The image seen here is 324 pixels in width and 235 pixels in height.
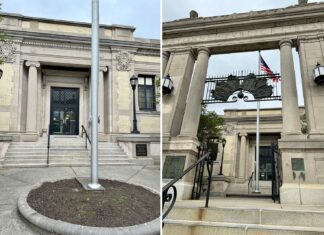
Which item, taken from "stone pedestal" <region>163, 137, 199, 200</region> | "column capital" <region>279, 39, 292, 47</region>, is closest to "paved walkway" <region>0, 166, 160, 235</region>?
"stone pedestal" <region>163, 137, 199, 200</region>

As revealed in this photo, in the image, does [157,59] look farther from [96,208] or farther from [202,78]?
[96,208]

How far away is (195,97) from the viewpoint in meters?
7.91

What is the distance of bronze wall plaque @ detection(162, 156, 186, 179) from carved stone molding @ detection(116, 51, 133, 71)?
943 centimetres

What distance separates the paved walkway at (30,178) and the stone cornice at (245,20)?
11.3 feet

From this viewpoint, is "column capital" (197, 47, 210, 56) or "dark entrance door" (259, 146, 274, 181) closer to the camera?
"column capital" (197, 47, 210, 56)

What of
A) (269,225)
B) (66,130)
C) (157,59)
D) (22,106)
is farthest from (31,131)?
(269,225)

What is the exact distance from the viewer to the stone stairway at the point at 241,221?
384cm

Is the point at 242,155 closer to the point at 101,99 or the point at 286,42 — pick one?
the point at 101,99

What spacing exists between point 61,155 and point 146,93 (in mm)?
6234

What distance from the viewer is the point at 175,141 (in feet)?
23.3

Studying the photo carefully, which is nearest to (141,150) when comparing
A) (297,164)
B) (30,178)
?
(30,178)

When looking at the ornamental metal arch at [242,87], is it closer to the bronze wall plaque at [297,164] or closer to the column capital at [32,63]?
the bronze wall plaque at [297,164]

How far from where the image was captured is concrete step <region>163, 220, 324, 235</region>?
3775mm

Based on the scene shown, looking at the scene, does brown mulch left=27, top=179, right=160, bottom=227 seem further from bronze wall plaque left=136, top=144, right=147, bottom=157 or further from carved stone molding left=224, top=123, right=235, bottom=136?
carved stone molding left=224, top=123, right=235, bottom=136
